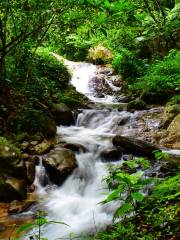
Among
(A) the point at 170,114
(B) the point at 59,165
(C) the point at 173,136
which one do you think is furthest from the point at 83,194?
(A) the point at 170,114

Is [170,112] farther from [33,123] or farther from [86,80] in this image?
[86,80]

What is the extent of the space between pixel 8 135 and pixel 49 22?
2.80 metres

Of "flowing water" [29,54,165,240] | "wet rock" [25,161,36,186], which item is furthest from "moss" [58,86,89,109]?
"wet rock" [25,161,36,186]

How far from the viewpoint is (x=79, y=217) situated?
230 inches

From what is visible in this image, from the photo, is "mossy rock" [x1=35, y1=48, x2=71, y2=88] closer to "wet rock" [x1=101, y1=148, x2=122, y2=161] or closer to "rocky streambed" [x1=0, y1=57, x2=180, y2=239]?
"rocky streambed" [x1=0, y1=57, x2=180, y2=239]

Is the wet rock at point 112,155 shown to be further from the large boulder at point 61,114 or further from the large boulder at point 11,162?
the large boulder at point 61,114

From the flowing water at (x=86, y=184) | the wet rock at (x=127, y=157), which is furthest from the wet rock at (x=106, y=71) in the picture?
the wet rock at (x=127, y=157)

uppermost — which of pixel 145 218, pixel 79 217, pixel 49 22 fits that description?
pixel 49 22

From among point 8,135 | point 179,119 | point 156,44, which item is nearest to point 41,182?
point 8,135

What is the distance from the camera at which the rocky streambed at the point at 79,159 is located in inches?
233

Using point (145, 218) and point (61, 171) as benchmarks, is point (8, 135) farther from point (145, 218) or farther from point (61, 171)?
point (145, 218)

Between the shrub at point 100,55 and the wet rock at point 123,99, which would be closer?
the wet rock at point 123,99

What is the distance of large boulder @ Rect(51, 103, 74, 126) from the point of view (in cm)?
1054

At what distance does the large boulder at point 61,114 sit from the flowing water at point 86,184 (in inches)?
8.6
